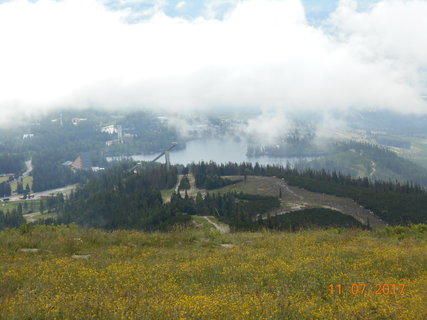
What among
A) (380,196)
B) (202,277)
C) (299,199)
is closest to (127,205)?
(299,199)

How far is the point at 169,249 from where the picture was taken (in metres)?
17.1

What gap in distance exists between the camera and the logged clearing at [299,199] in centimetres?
8594

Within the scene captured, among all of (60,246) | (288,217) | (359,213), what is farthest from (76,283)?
(359,213)

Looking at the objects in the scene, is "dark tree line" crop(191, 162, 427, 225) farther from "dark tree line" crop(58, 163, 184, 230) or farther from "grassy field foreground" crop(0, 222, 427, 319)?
"grassy field foreground" crop(0, 222, 427, 319)

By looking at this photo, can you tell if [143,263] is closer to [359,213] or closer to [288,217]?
[288,217]

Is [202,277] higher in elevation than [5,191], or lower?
higher

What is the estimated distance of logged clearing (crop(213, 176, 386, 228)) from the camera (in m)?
85.9
